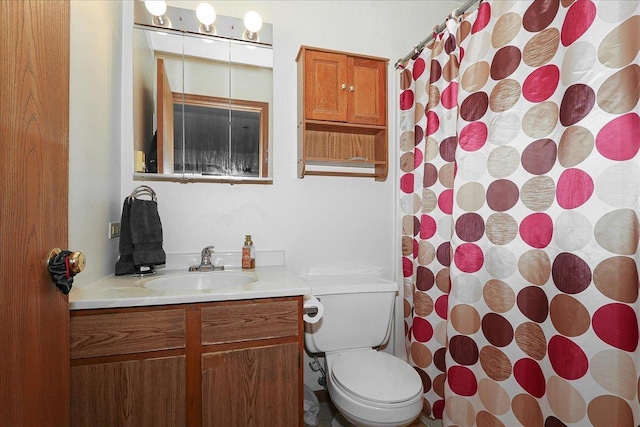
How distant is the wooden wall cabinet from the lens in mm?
1654

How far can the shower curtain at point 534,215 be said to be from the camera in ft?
2.68

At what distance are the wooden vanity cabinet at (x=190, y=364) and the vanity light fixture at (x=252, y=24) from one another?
138 cm

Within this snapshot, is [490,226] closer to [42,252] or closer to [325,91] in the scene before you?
[325,91]

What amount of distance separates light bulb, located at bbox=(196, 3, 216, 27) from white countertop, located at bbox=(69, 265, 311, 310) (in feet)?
4.26

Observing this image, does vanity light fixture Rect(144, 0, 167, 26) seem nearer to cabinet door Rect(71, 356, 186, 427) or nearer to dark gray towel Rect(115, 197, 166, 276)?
dark gray towel Rect(115, 197, 166, 276)

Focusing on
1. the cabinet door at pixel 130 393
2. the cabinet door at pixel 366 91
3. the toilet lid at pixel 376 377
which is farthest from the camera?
the cabinet door at pixel 366 91

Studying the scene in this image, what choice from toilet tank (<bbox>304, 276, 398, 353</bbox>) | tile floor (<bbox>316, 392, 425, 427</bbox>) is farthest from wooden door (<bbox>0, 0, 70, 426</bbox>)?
tile floor (<bbox>316, 392, 425, 427</bbox>)

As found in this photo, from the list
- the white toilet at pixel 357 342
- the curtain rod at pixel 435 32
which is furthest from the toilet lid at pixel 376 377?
the curtain rod at pixel 435 32

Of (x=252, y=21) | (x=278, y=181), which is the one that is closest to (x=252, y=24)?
(x=252, y=21)

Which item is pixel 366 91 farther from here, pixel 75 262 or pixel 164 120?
pixel 75 262

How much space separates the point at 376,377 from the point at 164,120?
1590 mm

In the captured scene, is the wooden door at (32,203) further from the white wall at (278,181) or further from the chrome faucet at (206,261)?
the chrome faucet at (206,261)

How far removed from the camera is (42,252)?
61 cm

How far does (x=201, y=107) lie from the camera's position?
159cm
